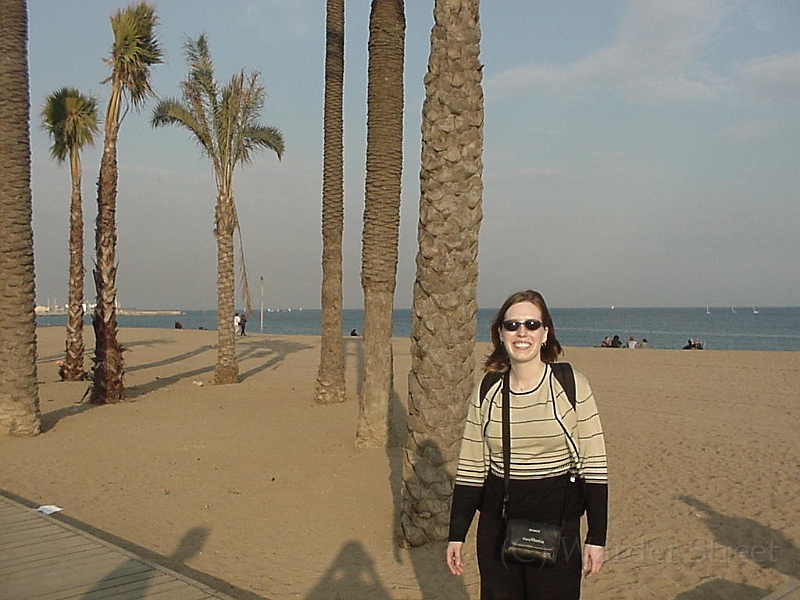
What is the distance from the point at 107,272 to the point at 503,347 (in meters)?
13.8

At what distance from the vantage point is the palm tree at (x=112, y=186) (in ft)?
50.8

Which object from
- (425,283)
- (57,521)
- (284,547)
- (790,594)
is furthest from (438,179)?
(57,521)

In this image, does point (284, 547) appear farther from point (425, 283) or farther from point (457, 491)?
point (457, 491)

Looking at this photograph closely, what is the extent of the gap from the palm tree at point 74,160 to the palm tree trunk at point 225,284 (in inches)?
144

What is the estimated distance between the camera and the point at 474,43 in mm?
6520

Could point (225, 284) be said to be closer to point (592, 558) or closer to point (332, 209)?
point (332, 209)

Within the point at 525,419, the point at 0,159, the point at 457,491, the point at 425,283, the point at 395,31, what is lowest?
the point at 457,491

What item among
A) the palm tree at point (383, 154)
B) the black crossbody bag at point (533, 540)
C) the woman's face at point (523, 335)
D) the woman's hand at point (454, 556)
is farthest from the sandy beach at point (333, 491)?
the woman's face at point (523, 335)

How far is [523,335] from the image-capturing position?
3281mm

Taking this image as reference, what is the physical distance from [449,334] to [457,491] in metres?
3.09

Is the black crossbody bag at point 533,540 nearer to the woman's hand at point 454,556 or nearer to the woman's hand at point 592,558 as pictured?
the woman's hand at point 592,558

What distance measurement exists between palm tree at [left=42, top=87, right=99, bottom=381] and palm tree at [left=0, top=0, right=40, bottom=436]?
809 cm

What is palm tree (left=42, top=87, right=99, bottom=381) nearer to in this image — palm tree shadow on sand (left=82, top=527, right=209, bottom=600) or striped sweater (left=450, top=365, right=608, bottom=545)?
palm tree shadow on sand (left=82, top=527, right=209, bottom=600)

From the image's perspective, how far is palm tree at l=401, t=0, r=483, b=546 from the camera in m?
6.45
